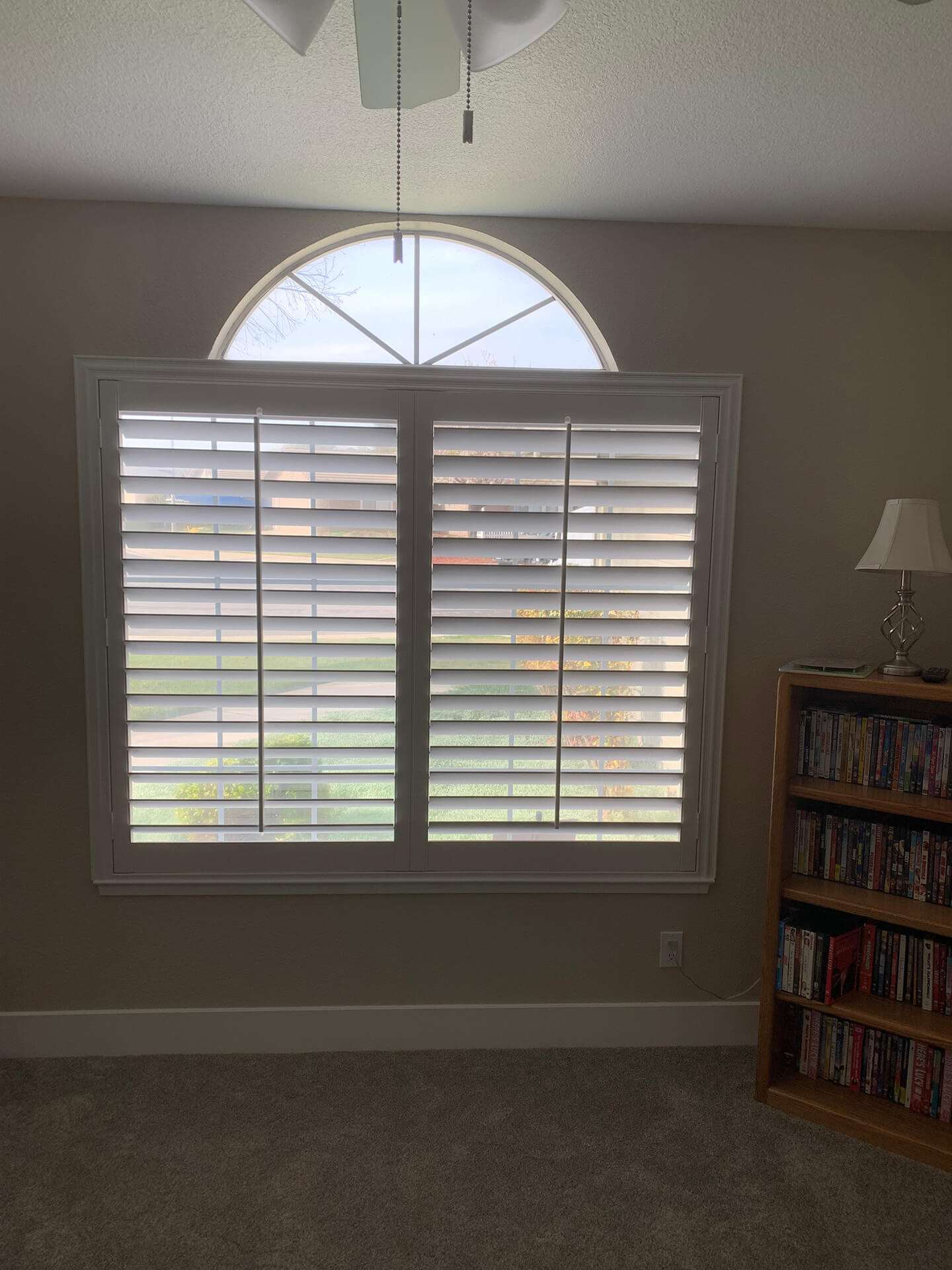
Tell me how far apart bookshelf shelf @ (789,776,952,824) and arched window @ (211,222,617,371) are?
A: 4.53ft

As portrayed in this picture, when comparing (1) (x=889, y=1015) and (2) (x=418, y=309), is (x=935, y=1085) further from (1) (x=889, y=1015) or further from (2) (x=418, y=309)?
(2) (x=418, y=309)

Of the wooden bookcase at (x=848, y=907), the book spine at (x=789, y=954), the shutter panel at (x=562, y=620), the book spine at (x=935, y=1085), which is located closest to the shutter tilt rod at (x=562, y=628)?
the shutter panel at (x=562, y=620)

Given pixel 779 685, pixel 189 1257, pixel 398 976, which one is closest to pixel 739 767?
pixel 779 685

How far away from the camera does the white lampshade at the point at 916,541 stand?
82.8 inches

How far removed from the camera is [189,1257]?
1766 millimetres

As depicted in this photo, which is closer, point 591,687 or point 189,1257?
point 189,1257

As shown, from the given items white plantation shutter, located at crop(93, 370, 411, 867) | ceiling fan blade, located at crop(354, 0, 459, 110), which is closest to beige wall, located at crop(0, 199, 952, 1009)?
white plantation shutter, located at crop(93, 370, 411, 867)

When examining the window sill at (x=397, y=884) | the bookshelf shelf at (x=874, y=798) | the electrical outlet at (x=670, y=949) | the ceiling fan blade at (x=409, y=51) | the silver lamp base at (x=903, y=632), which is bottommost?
the electrical outlet at (x=670, y=949)

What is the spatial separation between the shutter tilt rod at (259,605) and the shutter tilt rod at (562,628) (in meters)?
0.89

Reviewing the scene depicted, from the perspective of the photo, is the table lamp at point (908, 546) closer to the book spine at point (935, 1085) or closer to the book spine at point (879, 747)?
the book spine at point (879, 747)

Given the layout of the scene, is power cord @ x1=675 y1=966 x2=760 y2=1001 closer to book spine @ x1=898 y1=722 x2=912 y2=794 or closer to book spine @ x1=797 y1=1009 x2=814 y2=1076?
book spine @ x1=797 y1=1009 x2=814 y2=1076

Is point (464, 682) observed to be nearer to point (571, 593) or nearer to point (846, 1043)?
point (571, 593)

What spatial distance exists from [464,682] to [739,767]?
0.93 metres

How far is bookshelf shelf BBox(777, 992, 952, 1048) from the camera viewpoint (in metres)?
2.13
